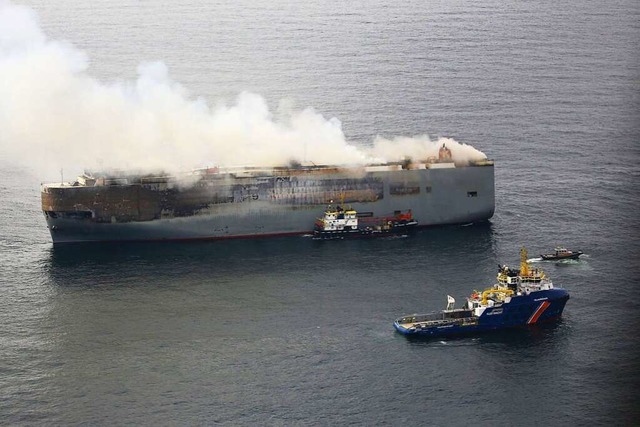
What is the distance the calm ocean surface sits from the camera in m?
73.5

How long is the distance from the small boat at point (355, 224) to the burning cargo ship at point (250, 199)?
942mm

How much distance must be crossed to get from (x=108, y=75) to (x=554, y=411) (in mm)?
101534

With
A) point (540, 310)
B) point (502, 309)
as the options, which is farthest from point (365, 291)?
point (540, 310)

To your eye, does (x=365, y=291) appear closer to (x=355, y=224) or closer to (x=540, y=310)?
(x=540, y=310)

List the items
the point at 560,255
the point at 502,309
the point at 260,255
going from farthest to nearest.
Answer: the point at 260,255 < the point at 560,255 < the point at 502,309

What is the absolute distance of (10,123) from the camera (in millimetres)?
131250

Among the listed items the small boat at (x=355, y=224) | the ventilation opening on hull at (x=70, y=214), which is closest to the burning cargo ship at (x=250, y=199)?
the ventilation opening on hull at (x=70, y=214)

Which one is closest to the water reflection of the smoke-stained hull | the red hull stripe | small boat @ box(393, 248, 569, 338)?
the smoke-stained hull

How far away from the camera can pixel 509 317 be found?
8544 cm

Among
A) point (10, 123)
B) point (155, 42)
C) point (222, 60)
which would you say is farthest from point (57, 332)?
point (155, 42)

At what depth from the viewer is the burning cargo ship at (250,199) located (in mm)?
107438

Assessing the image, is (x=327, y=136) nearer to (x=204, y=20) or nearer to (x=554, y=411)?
(x=554, y=411)

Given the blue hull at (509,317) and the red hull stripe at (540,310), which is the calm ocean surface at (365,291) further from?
the red hull stripe at (540,310)

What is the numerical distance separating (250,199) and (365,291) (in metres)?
22.4
